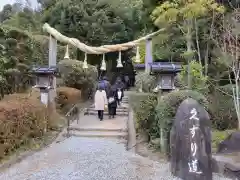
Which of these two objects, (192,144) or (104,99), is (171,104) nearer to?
(192,144)

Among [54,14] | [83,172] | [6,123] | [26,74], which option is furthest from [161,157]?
[54,14]

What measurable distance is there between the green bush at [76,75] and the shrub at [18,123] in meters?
6.73

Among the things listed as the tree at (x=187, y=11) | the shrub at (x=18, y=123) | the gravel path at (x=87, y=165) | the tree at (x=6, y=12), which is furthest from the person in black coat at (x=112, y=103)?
the tree at (x=6, y=12)

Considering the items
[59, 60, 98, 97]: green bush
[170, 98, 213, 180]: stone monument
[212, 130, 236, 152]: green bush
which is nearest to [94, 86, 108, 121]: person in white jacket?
[59, 60, 98, 97]: green bush

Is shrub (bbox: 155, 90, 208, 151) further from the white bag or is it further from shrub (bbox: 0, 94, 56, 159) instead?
the white bag

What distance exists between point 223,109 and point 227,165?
5242 mm

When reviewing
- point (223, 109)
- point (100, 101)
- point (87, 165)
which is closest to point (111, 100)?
point (100, 101)

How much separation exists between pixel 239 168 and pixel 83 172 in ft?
10.9

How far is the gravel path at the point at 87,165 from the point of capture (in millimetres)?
6805

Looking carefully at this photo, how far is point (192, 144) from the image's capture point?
650 cm

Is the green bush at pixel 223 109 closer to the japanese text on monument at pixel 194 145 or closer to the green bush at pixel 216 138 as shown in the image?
the green bush at pixel 216 138

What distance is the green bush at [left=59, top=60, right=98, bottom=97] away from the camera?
1680 cm

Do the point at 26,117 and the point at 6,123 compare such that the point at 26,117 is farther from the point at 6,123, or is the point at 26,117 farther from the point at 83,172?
the point at 83,172

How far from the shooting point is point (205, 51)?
1391cm
